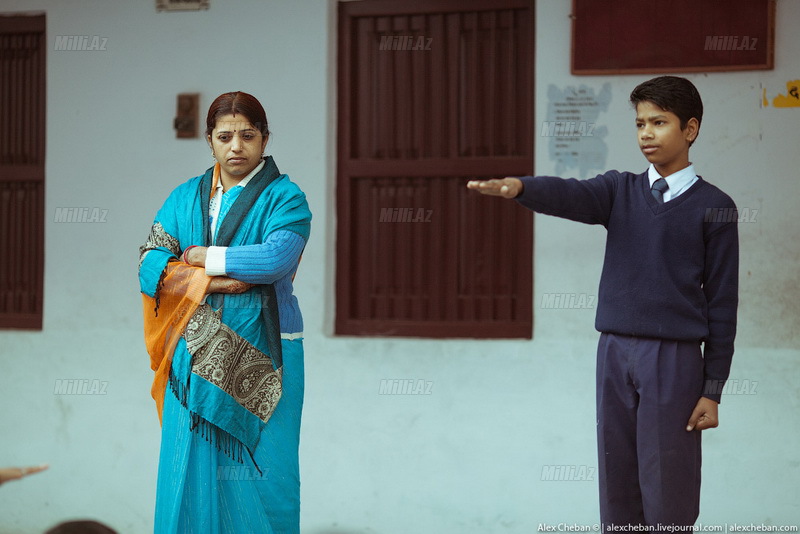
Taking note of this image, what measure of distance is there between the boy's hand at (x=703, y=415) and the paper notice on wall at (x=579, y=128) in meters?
1.90

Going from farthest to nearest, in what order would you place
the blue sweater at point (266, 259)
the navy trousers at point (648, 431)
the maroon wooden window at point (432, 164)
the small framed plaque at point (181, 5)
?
1. the small framed plaque at point (181, 5)
2. the maroon wooden window at point (432, 164)
3. the blue sweater at point (266, 259)
4. the navy trousers at point (648, 431)

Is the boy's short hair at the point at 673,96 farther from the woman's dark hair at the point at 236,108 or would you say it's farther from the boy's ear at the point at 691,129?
the woman's dark hair at the point at 236,108

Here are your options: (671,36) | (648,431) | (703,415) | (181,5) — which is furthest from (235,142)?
(671,36)

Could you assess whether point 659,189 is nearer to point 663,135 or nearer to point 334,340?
point 663,135

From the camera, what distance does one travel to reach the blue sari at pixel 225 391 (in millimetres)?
3389

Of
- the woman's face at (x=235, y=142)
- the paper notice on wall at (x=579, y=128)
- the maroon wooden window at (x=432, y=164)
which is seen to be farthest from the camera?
the maroon wooden window at (x=432, y=164)

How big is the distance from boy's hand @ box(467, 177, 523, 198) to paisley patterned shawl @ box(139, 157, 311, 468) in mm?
957

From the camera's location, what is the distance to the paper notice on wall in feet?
15.1

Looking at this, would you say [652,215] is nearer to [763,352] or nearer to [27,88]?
[763,352]

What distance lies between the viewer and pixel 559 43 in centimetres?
462

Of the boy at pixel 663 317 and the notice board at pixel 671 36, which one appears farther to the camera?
the notice board at pixel 671 36

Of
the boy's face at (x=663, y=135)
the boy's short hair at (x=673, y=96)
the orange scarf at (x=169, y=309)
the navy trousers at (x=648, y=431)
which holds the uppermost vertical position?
the boy's short hair at (x=673, y=96)

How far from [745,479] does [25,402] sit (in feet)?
12.4

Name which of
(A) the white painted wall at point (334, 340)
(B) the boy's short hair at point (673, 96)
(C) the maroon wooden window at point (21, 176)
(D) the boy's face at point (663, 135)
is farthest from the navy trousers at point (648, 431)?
(C) the maroon wooden window at point (21, 176)
